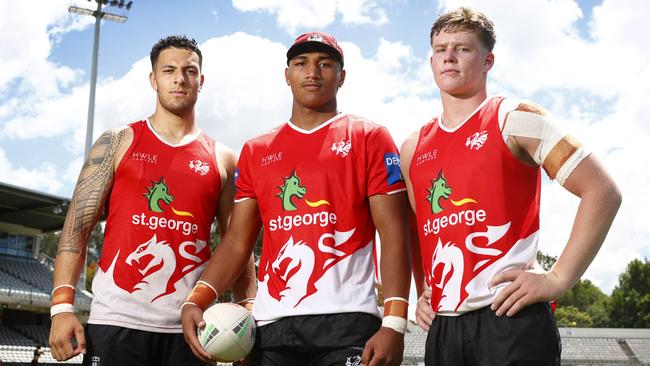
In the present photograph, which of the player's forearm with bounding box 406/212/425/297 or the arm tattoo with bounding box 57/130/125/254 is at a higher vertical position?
the arm tattoo with bounding box 57/130/125/254

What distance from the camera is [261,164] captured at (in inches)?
172

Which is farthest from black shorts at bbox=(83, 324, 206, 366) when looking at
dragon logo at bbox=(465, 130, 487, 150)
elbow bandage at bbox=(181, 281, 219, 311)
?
dragon logo at bbox=(465, 130, 487, 150)

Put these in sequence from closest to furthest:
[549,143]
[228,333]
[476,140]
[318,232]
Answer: [549,143], [476,140], [228,333], [318,232]

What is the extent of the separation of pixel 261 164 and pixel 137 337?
4.43 feet

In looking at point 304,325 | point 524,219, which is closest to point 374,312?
point 304,325

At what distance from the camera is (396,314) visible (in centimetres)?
380

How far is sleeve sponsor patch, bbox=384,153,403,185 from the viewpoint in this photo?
13.4 feet

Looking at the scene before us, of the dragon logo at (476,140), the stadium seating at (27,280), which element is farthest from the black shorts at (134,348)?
the stadium seating at (27,280)

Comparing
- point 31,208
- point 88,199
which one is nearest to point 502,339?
point 88,199

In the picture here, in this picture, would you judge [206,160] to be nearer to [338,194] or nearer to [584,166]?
[338,194]

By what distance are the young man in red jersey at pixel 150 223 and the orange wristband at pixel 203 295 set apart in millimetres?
333

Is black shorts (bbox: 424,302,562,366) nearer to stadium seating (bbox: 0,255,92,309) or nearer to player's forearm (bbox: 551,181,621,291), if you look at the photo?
player's forearm (bbox: 551,181,621,291)

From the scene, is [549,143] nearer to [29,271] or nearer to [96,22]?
[96,22]

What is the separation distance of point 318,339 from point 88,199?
2043mm
